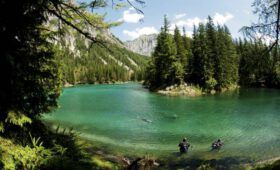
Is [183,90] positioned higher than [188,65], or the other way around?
[188,65]

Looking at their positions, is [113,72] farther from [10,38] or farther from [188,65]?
[10,38]

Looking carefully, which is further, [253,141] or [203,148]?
[253,141]

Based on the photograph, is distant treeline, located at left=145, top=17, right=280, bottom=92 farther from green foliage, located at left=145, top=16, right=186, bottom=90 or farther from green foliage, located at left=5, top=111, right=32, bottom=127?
green foliage, located at left=5, top=111, right=32, bottom=127

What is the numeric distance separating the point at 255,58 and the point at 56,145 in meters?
7.68

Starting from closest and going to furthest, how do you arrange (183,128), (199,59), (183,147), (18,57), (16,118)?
(16,118) < (18,57) < (183,147) < (183,128) < (199,59)

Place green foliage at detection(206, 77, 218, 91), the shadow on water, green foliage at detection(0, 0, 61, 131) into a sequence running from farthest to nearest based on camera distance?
green foliage at detection(206, 77, 218, 91) < the shadow on water < green foliage at detection(0, 0, 61, 131)

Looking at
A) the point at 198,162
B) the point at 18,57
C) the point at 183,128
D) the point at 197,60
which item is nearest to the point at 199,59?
the point at 197,60

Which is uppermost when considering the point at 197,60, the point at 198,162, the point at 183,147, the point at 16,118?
the point at 197,60

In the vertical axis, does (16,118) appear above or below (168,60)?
below

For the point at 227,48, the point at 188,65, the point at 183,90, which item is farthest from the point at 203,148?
the point at 227,48

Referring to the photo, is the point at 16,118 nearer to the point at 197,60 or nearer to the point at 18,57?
the point at 18,57

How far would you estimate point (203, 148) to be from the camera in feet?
87.5

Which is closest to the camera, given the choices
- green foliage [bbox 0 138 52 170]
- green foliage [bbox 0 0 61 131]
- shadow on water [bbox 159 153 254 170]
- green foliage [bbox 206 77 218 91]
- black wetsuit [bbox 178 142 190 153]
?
green foliage [bbox 0 138 52 170]

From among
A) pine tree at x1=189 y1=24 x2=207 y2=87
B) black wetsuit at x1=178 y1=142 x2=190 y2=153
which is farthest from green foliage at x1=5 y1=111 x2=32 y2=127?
pine tree at x1=189 y1=24 x2=207 y2=87
